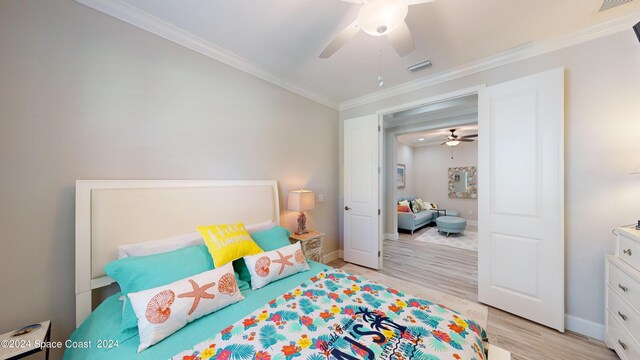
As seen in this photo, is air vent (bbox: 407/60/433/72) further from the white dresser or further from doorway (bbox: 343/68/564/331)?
the white dresser

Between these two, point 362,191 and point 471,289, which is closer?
point 471,289

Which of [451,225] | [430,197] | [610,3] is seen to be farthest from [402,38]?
[430,197]

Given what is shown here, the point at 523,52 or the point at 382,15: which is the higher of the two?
the point at 523,52

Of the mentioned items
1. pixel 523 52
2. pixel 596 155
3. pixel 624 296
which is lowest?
pixel 624 296

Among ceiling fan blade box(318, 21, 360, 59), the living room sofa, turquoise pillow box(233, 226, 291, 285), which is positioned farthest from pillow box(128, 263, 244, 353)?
the living room sofa

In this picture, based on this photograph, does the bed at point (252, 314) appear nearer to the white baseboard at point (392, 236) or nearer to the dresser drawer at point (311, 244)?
the dresser drawer at point (311, 244)

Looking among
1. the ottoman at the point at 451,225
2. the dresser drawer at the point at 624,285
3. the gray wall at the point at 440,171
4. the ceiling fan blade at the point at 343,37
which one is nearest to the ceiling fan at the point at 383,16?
the ceiling fan blade at the point at 343,37

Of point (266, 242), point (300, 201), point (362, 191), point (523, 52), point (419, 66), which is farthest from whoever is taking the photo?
point (362, 191)

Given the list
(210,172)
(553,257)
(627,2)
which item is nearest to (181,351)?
(210,172)

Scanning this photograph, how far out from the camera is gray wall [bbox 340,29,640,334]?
1744 mm

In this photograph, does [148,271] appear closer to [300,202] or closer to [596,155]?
[300,202]

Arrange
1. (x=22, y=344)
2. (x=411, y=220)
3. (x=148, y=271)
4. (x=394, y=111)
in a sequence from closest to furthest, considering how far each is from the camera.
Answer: (x=22, y=344) → (x=148, y=271) → (x=394, y=111) → (x=411, y=220)

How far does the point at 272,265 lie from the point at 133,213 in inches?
44.1

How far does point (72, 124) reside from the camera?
1.46 metres
